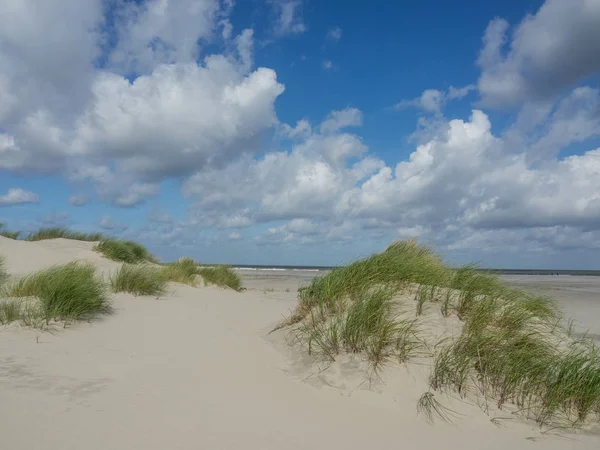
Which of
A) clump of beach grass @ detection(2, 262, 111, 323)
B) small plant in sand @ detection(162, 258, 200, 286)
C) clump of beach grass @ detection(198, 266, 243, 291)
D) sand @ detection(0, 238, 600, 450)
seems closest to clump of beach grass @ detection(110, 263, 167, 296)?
clump of beach grass @ detection(2, 262, 111, 323)

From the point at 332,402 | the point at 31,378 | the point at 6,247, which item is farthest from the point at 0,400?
the point at 6,247

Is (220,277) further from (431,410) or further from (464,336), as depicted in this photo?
(431,410)

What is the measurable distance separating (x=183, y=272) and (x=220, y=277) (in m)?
1.90

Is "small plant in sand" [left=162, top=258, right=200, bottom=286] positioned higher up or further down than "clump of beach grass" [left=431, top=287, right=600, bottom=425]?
higher up

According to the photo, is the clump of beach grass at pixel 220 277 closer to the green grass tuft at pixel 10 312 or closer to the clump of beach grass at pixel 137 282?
the clump of beach grass at pixel 137 282

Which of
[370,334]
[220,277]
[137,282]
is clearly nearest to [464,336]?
[370,334]

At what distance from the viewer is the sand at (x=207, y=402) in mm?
2893

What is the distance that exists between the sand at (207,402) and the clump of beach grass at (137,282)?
3233mm

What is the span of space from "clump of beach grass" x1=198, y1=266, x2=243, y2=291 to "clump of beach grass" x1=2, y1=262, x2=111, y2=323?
783cm

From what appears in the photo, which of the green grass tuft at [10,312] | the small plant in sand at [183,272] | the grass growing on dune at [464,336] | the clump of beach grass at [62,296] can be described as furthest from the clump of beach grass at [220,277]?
the grass growing on dune at [464,336]

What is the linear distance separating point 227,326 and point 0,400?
408 centimetres

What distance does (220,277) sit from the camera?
51.3ft

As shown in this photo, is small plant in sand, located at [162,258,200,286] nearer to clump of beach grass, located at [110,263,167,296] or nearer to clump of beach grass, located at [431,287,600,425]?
clump of beach grass, located at [110,263,167,296]

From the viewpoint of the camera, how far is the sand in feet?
9.49
